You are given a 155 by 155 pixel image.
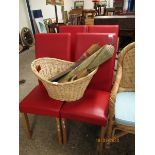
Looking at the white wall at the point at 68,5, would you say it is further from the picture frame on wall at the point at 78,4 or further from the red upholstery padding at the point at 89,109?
the red upholstery padding at the point at 89,109

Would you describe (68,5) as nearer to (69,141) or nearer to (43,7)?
(43,7)

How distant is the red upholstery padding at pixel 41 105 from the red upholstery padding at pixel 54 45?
349mm

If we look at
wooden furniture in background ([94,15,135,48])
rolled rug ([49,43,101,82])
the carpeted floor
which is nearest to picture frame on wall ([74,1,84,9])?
wooden furniture in background ([94,15,135,48])

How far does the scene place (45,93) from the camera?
148 centimetres

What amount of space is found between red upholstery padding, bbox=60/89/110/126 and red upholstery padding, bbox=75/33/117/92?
0.13 meters

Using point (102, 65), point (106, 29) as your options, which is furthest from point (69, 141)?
point (106, 29)

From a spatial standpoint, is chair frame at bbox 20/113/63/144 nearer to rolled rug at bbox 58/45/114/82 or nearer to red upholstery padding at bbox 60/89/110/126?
red upholstery padding at bbox 60/89/110/126

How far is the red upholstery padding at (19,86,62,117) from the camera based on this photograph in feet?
4.32

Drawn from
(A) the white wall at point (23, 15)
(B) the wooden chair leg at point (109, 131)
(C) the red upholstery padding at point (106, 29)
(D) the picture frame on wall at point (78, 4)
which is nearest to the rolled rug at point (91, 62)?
(B) the wooden chair leg at point (109, 131)

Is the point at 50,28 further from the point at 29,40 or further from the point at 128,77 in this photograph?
the point at 128,77

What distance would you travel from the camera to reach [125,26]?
261 cm

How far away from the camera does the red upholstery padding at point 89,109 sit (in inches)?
48.1

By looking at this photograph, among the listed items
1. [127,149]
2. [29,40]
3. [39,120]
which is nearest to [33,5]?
[29,40]

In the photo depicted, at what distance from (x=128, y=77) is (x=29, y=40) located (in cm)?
347
